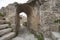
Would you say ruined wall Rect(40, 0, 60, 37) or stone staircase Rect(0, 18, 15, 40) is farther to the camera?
stone staircase Rect(0, 18, 15, 40)

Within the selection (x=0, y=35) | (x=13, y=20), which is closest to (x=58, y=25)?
(x=0, y=35)

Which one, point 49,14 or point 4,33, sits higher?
point 49,14

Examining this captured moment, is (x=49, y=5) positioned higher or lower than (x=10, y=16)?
higher

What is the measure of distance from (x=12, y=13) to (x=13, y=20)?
41 cm

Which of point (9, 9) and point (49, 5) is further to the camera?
point (9, 9)

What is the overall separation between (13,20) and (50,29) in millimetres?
3377

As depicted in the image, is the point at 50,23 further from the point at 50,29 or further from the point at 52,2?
the point at 52,2

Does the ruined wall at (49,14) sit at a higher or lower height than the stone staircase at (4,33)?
higher

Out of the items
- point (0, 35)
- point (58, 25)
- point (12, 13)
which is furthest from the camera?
Answer: point (12, 13)

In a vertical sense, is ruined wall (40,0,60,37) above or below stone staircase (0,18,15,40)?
above

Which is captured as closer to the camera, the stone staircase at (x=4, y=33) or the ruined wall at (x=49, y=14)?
the ruined wall at (x=49, y=14)

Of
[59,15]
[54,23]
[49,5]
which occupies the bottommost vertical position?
[54,23]

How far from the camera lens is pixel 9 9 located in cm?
579

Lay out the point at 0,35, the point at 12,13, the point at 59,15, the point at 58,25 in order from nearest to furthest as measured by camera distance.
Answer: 1. the point at 58,25
2. the point at 59,15
3. the point at 0,35
4. the point at 12,13
